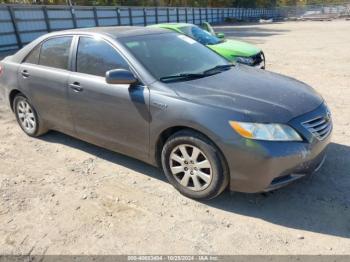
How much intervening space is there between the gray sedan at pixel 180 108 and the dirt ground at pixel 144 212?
29cm

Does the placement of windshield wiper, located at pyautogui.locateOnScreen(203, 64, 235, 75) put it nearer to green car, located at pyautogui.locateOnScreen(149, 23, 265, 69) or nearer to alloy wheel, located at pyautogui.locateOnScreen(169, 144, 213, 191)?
alloy wheel, located at pyautogui.locateOnScreen(169, 144, 213, 191)

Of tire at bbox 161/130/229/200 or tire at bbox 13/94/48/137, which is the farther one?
tire at bbox 13/94/48/137

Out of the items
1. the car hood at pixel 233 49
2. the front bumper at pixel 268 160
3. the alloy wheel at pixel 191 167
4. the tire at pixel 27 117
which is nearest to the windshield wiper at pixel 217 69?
the alloy wheel at pixel 191 167

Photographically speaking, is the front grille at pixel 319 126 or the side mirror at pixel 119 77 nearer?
the front grille at pixel 319 126

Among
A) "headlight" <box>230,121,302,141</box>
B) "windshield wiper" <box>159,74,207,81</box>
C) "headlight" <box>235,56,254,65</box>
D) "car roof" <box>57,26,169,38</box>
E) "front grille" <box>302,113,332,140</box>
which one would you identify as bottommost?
"headlight" <box>235,56,254,65</box>

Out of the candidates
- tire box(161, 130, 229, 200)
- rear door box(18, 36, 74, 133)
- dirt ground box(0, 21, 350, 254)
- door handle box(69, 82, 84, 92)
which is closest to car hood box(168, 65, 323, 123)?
tire box(161, 130, 229, 200)

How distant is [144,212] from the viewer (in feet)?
10.8

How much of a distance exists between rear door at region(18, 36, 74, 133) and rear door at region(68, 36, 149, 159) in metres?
0.19

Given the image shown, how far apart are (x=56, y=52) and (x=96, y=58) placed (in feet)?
2.71

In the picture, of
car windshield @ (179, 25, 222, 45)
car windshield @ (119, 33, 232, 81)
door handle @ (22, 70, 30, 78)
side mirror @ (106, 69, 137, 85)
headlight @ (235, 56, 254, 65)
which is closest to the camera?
side mirror @ (106, 69, 137, 85)

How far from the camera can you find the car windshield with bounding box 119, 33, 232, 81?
3.66m

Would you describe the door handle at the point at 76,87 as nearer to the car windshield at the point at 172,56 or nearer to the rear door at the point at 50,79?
the rear door at the point at 50,79

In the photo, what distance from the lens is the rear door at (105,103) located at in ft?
11.7

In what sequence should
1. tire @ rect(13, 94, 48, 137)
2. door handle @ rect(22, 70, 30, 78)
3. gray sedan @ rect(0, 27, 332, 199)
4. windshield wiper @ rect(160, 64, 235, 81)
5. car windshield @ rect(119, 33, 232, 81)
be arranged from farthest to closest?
tire @ rect(13, 94, 48, 137) → door handle @ rect(22, 70, 30, 78) → car windshield @ rect(119, 33, 232, 81) → windshield wiper @ rect(160, 64, 235, 81) → gray sedan @ rect(0, 27, 332, 199)
